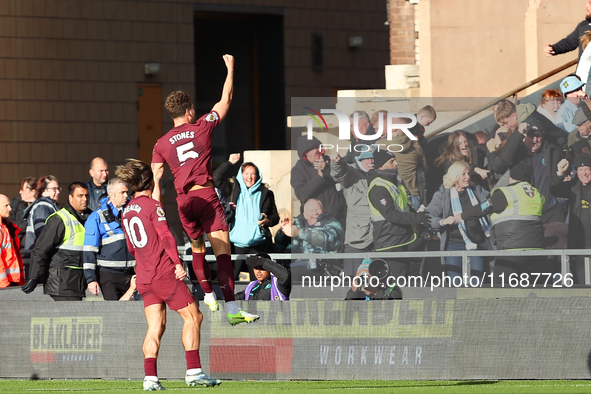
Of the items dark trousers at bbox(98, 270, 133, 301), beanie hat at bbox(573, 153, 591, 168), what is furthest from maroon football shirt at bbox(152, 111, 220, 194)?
beanie hat at bbox(573, 153, 591, 168)

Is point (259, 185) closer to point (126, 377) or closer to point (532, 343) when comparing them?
point (126, 377)

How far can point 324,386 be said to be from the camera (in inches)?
387

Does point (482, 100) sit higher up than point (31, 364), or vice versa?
point (482, 100)

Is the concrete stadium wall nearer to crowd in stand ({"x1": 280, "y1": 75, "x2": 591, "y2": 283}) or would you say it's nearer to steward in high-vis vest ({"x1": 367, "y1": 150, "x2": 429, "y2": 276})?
crowd in stand ({"x1": 280, "y1": 75, "x2": 591, "y2": 283})

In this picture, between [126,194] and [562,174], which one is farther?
[126,194]

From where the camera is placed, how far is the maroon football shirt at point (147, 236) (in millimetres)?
9141

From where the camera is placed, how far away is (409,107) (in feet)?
37.2

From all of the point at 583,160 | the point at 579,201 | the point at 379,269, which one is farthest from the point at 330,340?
the point at 583,160

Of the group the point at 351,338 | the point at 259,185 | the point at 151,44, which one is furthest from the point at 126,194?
the point at 151,44

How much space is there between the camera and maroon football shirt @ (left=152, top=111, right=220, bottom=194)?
9.60 metres

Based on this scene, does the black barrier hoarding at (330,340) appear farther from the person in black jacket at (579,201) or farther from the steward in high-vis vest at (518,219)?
the person in black jacket at (579,201)

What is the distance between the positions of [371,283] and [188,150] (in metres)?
2.68

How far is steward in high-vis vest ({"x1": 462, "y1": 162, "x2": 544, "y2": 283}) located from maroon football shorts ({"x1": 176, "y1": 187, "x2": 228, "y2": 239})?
307 cm

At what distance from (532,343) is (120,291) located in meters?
4.58
